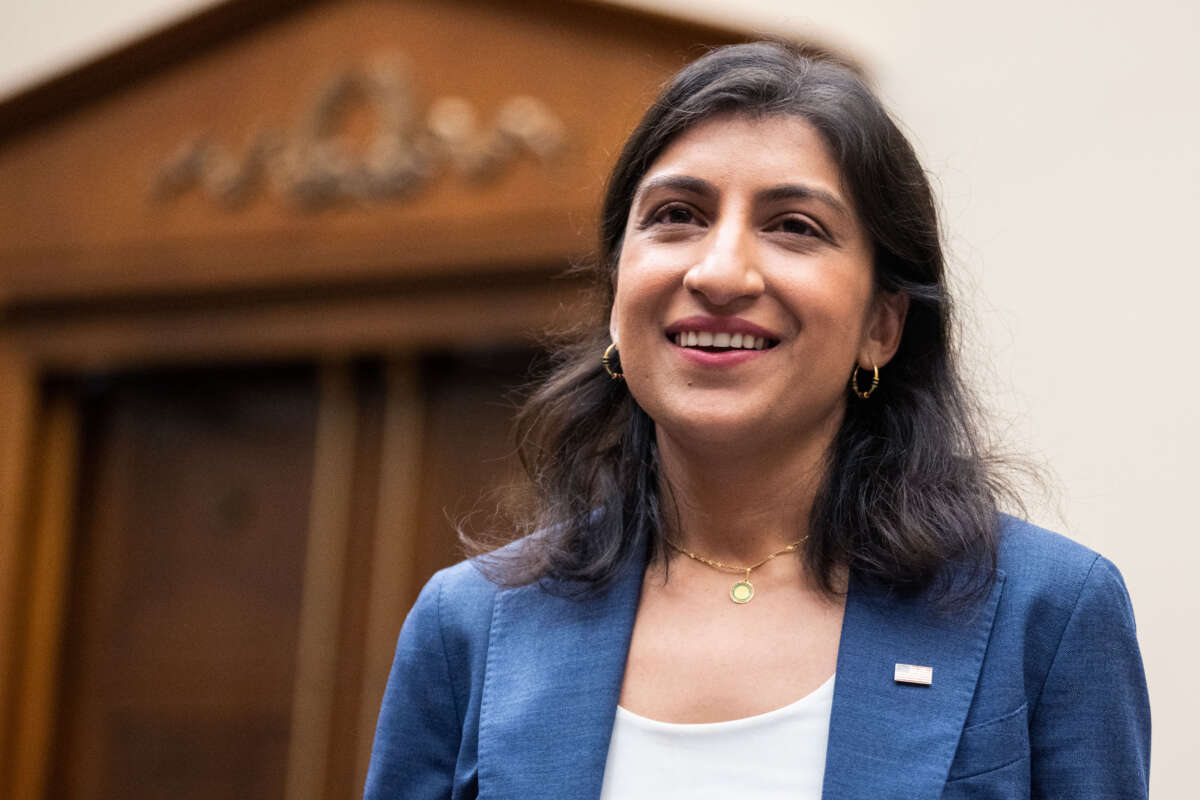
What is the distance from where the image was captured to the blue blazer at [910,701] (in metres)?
1.62

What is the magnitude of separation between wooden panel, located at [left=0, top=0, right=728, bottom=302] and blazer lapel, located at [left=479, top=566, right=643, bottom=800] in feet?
6.70

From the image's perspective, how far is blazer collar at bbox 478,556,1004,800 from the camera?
1.62m

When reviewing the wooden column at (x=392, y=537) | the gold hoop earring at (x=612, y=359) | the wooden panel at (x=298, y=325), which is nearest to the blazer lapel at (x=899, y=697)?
the gold hoop earring at (x=612, y=359)

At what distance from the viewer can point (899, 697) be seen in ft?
5.46

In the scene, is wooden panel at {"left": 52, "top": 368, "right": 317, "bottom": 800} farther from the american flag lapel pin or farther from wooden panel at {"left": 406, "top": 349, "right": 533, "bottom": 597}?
the american flag lapel pin

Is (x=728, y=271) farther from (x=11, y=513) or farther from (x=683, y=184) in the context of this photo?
(x=11, y=513)

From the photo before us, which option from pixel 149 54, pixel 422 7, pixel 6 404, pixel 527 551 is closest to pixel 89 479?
pixel 6 404

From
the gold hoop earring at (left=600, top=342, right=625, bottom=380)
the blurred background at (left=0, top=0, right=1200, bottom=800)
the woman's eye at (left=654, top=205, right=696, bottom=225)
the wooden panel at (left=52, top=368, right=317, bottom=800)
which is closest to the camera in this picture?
the woman's eye at (left=654, top=205, right=696, bottom=225)

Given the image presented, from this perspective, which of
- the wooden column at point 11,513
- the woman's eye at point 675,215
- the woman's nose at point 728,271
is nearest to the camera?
the woman's nose at point 728,271

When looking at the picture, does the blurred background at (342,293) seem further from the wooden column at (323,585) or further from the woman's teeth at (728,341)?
the woman's teeth at (728,341)

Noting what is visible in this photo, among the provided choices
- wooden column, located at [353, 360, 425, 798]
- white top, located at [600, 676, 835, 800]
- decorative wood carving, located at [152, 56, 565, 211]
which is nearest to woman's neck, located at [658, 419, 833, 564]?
white top, located at [600, 676, 835, 800]

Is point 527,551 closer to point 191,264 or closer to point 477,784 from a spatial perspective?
point 477,784

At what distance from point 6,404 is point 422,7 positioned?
6.22 feet

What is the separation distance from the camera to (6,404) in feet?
15.8
